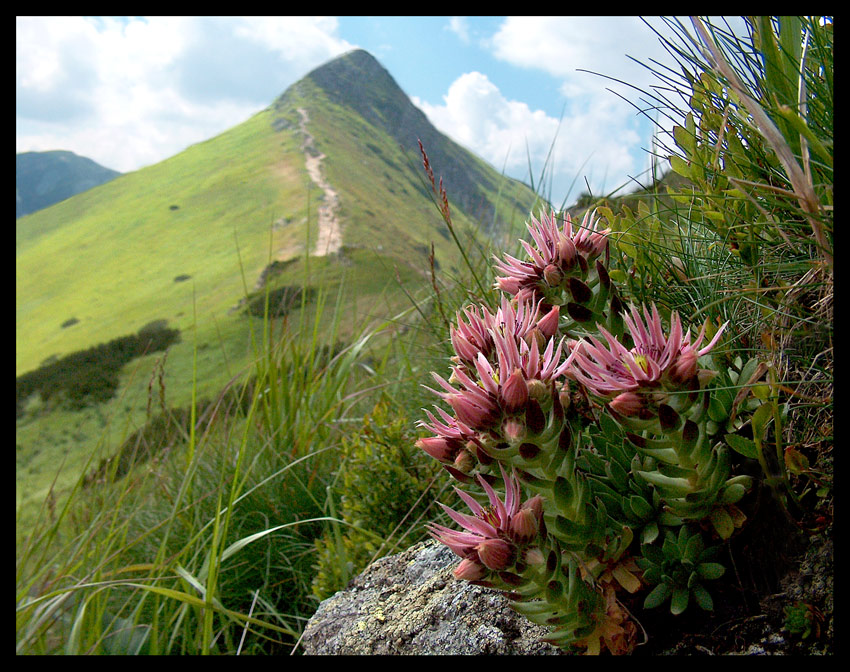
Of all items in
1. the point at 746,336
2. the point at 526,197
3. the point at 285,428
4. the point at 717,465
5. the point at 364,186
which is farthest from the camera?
the point at 364,186

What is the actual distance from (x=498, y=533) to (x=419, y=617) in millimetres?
807

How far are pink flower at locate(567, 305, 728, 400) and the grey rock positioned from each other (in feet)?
3.04

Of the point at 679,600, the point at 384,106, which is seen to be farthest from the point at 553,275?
the point at 384,106

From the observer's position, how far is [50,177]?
6772 inches

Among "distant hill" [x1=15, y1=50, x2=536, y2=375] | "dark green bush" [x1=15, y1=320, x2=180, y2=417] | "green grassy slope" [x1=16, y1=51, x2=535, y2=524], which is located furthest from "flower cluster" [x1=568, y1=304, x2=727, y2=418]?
"dark green bush" [x1=15, y1=320, x2=180, y2=417]

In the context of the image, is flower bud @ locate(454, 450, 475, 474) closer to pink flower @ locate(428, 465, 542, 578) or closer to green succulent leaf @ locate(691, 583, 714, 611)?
pink flower @ locate(428, 465, 542, 578)

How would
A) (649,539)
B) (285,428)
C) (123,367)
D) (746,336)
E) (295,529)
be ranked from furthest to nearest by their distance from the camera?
(123,367)
(285,428)
(295,529)
(746,336)
(649,539)

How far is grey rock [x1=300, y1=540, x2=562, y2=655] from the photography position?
1886mm

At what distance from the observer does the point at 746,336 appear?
1963mm
